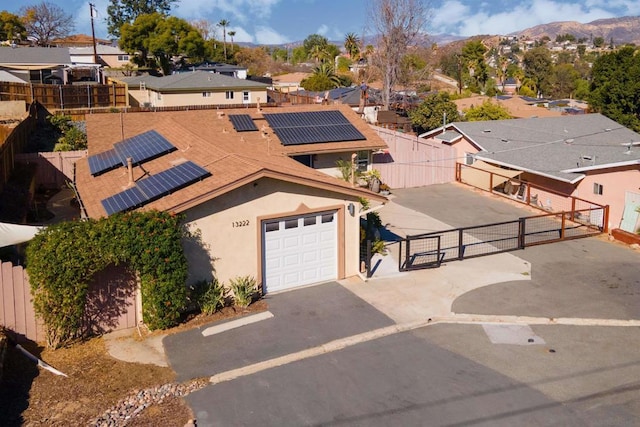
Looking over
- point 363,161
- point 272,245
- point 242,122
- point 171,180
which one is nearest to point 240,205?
point 272,245

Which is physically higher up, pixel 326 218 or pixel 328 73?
pixel 328 73

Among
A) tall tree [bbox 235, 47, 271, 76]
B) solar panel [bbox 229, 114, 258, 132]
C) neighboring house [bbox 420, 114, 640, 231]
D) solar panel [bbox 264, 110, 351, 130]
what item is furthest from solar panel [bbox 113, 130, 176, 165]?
tall tree [bbox 235, 47, 271, 76]

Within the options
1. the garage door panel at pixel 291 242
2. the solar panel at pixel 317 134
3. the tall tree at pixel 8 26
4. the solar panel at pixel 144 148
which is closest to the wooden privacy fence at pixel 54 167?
the solar panel at pixel 144 148

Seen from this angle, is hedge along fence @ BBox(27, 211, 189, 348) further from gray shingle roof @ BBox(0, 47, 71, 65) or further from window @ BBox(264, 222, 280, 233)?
gray shingle roof @ BBox(0, 47, 71, 65)

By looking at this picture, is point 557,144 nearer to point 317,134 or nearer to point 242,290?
point 317,134

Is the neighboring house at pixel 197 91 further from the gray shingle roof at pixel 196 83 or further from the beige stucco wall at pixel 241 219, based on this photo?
the beige stucco wall at pixel 241 219

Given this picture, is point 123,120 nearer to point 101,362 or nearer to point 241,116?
point 241,116

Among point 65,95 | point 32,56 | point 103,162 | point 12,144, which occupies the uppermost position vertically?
point 32,56
